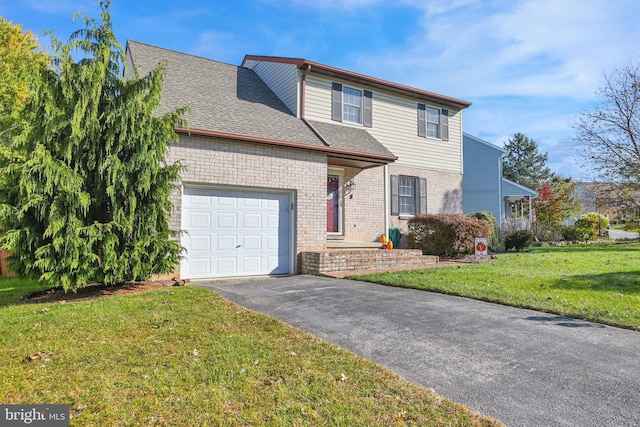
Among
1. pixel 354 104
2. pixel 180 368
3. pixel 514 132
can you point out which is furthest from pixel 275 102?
pixel 514 132

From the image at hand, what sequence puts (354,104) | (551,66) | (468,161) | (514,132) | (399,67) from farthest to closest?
(514,132), (468,161), (399,67), (354,104), (551,66)

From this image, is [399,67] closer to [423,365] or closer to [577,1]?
[577,1]

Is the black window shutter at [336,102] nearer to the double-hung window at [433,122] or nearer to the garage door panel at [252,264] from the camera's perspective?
the double-hung window at [433,122]

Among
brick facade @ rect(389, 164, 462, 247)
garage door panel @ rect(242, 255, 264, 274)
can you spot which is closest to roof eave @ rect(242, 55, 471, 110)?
brick facade @ rect(389, 164, 462, 247)

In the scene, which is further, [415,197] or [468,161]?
[468,161]

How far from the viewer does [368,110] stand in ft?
46.5

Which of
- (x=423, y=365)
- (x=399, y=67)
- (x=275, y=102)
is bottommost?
(x=423, y=365)

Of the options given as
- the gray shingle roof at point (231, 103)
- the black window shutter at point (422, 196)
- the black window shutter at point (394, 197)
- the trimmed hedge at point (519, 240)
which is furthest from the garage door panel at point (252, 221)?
the trimmed hedge at point (519, 240)

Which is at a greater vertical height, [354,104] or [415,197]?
[354,104]

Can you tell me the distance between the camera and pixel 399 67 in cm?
1634

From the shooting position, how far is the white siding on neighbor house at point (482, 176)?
22.2 m

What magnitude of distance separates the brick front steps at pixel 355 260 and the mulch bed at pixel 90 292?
3399mm

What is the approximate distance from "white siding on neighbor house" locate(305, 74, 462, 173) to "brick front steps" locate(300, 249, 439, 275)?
186 inches

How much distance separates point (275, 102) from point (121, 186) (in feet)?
23.4
